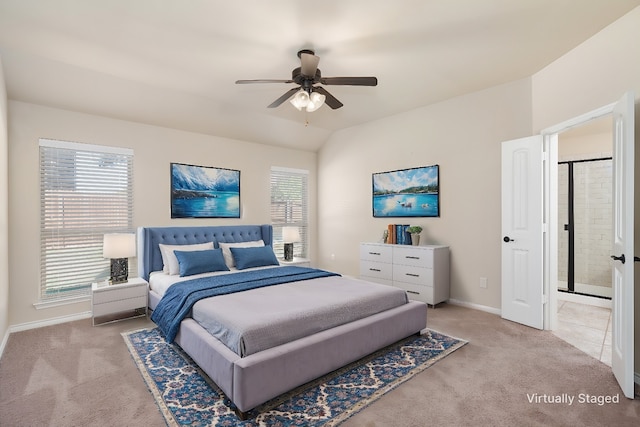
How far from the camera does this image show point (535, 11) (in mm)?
2494

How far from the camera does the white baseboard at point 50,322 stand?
11.4 feet

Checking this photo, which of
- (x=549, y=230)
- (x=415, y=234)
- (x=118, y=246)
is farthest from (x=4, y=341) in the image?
(x=549, y=230)

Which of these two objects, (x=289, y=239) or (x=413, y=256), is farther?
(x=289, y=239)

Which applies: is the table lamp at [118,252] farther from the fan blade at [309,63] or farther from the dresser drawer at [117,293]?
the fan blade at [309,63]

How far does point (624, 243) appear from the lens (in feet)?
7.28

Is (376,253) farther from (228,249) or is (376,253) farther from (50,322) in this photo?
(50,322)

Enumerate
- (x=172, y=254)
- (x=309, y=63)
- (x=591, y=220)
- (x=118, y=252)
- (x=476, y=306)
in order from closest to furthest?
1. (x=309, y=63)
2. (x=118, y=252)
3. (x=172, y=254)
4. (x=476, y=306)
5. (x=591, y=220)

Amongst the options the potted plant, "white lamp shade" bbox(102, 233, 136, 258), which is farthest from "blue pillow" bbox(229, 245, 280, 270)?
the potted plant

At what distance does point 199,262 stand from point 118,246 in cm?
92

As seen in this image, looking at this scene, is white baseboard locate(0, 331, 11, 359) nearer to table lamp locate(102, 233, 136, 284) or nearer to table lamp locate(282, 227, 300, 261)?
table lamp locate(102, 233, 136, 284)

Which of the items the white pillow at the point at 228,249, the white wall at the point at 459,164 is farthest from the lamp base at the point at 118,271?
the white wall at the point at 459,164

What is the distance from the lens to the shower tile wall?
452 centimetres

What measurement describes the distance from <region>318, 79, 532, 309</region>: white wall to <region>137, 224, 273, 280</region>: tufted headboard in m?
1.73

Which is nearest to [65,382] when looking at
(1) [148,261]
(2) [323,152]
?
(1) [148,261]
